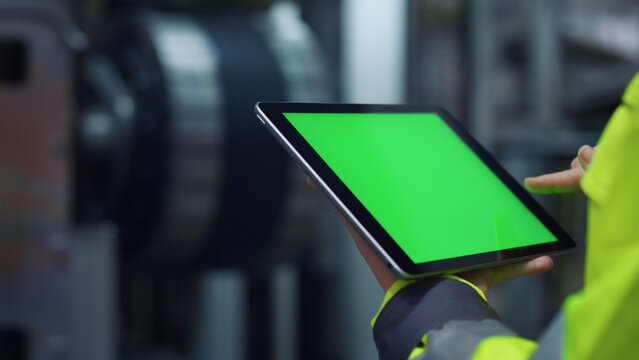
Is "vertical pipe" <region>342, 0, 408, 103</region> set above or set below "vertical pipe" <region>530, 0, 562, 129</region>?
above

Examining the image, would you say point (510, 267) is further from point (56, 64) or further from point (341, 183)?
point (56, 64)

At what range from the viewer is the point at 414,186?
1.63 ft

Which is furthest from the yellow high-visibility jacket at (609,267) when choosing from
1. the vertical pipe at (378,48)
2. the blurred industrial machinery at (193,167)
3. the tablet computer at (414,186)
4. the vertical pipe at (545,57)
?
the vertical pipe at (545,57)

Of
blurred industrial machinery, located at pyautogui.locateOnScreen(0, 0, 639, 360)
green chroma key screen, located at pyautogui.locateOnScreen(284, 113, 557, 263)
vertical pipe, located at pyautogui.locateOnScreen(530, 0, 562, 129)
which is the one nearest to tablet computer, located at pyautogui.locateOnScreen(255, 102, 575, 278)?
green chroma key screen, located at pyautogui.locateOnScreen(284, 113, 557, 263)

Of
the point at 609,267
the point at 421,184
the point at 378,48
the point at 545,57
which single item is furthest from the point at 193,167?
→ the point at 545,57

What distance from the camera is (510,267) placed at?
0.51 meters

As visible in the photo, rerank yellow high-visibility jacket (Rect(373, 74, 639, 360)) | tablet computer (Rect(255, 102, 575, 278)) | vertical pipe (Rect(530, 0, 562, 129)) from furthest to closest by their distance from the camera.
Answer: vertical pipe (Rect(530, 0, 562, 129)) < tablet computer (Rect(255, 102, 575, 278)) < yellow high-visibility jacket (Rect(373, 74, 639, 360))

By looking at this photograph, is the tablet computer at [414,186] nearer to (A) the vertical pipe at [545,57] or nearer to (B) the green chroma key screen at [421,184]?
(B) the green chroma key screen at [421,184]

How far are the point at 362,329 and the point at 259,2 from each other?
594 millimetres

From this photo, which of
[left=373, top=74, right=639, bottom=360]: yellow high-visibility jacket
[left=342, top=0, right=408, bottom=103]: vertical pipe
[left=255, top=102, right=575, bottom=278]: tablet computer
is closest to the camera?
[left=373, top=74, right=639, bottom=360]: yellow high-visibility jacket

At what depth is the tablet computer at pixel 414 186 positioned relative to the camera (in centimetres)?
45

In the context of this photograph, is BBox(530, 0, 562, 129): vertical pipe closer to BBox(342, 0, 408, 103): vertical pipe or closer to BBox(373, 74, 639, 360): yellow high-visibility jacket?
BBox(342, 0, 408, 103): vertical pipe

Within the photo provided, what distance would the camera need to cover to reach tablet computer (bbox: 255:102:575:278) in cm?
45

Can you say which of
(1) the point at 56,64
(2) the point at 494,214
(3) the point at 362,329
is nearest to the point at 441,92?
(3) the point at 362,329
